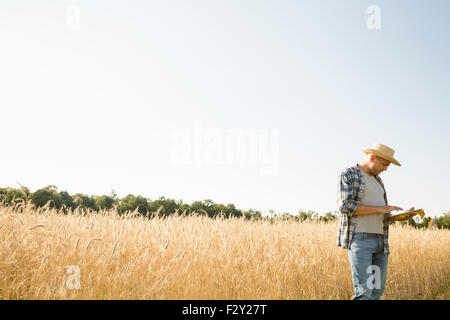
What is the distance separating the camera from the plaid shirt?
3836mm

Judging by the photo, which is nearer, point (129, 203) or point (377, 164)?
point (377, 164)

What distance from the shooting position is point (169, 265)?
4.83m

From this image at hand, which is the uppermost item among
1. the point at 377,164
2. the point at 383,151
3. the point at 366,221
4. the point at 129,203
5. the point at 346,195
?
the point at 383,151

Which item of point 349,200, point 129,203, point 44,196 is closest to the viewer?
point 349,200

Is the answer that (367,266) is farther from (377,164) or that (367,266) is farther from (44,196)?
(44,196)

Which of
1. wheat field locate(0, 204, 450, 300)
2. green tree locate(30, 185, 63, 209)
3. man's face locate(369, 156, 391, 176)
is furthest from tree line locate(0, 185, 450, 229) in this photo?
man's face locate(369, 156, 391, 176)

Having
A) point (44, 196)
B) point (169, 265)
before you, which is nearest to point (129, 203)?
point (44, 196)

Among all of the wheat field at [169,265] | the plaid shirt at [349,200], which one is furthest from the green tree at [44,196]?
the plaid shirt at [349,200]

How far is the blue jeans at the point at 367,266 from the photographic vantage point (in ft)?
12.0

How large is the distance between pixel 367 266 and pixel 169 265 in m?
2.60

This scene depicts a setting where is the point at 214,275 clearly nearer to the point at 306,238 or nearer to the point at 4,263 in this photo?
the point at 4,263

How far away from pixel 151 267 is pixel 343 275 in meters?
3.70

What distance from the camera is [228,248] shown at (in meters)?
5.57
